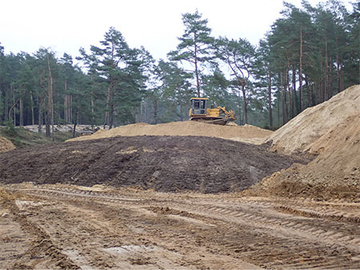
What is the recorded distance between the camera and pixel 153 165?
16.9 m

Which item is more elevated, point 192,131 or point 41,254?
point 192,131

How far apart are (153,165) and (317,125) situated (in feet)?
35.1

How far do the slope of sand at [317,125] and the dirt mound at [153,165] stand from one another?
3220 millimetres

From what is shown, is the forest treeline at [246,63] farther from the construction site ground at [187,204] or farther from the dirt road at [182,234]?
the dirt road at [182,234]

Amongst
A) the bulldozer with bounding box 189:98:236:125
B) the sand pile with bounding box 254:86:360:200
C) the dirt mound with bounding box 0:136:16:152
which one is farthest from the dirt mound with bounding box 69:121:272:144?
the sand pile with bounding box 254:86:360:200

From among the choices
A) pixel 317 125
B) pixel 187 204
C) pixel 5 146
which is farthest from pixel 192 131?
pixel 187 204

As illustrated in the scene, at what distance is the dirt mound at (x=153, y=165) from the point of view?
15375 mm

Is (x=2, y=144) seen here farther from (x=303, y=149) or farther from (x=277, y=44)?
(x=277, y=44)

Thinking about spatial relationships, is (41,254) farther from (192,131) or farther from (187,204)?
(192,131)

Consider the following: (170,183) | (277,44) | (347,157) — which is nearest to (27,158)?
(170,183)

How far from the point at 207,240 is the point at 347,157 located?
6112mm

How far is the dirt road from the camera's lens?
→ 506 centimetres

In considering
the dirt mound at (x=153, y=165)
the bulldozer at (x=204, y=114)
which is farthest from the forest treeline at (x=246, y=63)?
the dirt mound at (x=153, y=165)

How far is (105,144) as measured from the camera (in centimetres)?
2164
